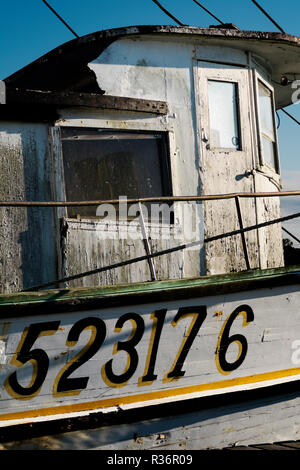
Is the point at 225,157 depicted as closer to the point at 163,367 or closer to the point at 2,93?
the point at 2,93

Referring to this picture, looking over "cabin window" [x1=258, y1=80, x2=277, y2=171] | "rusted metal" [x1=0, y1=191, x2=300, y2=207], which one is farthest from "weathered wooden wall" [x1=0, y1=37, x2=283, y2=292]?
"rusted metal" [x1=0, y1=191, x2=300, y2=207]

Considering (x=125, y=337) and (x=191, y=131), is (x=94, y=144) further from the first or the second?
(x=125, y=337)

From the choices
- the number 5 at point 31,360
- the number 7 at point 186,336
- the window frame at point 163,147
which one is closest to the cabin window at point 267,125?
the window frame at point 163,147

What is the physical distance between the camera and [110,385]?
3664mm

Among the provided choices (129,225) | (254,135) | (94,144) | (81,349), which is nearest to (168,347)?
(81,349)

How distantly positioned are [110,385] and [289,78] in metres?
4.48

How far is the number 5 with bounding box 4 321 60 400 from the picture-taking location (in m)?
3.46

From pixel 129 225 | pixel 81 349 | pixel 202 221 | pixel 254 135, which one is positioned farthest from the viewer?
pixel 254 135

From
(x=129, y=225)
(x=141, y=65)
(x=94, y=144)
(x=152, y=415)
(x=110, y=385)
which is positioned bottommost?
(x=152, y=415)

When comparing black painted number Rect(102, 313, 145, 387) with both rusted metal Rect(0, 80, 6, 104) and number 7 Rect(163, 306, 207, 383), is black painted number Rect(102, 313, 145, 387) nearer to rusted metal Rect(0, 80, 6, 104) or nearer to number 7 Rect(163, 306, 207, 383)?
number 7 Rect(163, 306, 207, 383)

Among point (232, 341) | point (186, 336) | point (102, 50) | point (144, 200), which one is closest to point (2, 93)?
point (102, 50)

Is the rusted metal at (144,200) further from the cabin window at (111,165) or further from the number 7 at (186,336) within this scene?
the number 7 at (186,336)

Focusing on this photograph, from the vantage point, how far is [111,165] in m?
4.76

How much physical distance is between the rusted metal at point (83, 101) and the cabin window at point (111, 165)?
219 millimetres
